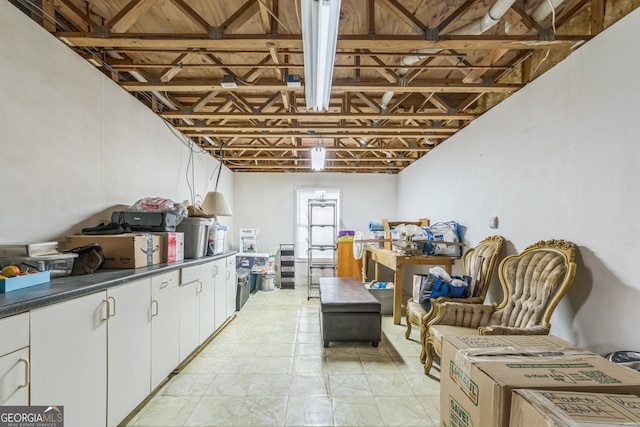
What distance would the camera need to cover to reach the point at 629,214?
1669 millimetres

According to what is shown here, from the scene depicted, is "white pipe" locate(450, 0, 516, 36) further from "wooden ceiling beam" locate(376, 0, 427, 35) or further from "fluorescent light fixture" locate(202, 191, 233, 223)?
"fluorescent light fixture" locate(202, 191, 233, 223)

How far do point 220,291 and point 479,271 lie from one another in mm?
2992

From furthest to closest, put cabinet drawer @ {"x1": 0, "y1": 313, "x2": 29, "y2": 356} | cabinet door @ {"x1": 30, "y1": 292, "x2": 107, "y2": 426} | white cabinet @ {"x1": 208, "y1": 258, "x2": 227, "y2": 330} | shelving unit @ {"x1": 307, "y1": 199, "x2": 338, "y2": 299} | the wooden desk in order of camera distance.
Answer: shelving unit @ {"x1": 307, "y1": 199, "x2": 338, "y2": 299} → the wooden desk → white cabinet @ {"x1": 208, "y1": 258, "x2": 227, "y2": 330} → cabinet door @ {"x1": 30, "y1": 292, "x2": 107, "y2": 426} → cabinet drawer @ {"x1": 0, "y1": 313, "x2": 29, "y2": 356}

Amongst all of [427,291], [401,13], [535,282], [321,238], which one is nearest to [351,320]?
[427,291]

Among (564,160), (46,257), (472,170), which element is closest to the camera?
(46,257)

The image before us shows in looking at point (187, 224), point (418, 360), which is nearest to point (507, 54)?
point (418, 360)

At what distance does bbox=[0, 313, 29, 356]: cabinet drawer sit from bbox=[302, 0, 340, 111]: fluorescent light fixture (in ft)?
6.16

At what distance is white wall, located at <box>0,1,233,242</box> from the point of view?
67.1 inches

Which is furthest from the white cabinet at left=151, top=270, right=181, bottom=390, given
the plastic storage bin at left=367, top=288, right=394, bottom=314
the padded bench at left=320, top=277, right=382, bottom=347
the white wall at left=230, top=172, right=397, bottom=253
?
the white wall at left=230, top=172, right=397, bottom=253

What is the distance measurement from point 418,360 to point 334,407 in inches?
45.4

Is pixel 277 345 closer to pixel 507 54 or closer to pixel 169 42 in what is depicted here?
pixel 169 42

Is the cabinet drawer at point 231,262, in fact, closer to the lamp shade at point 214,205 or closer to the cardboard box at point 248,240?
the lamp shade at point 214,205

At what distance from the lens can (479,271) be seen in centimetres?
298

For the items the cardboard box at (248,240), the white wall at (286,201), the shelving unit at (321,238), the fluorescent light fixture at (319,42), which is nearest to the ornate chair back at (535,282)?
the fluorescent light fixture at (319,42)
